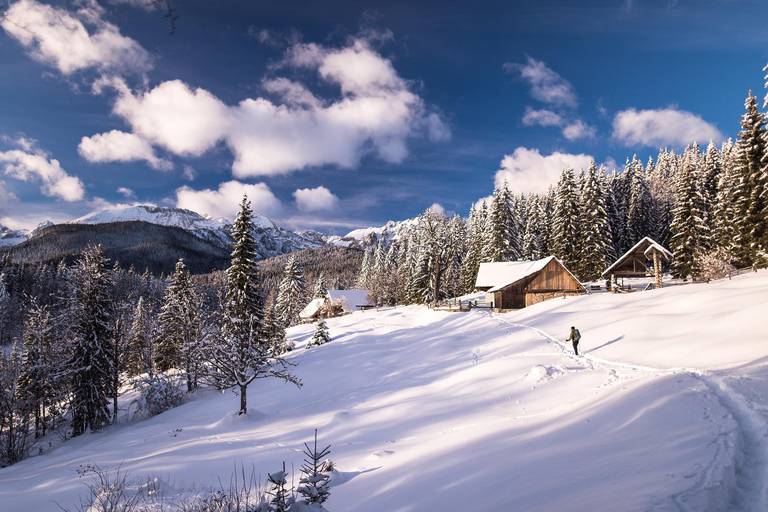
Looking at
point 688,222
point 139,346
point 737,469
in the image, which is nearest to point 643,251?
point 688,222

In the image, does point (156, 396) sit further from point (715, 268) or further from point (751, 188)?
point (751, 188)

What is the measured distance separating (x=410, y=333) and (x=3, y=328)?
81.6 m

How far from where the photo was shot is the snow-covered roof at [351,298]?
219 feet

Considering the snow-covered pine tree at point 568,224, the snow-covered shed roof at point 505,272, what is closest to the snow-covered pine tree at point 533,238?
the snow-covered pine tree at point 568,224

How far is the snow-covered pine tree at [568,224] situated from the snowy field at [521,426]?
2032 centimetres

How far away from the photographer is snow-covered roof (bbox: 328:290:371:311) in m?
66.6

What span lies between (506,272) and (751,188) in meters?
23.3

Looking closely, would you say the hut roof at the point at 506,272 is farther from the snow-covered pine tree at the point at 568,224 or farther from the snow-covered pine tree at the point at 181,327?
the snow-covered pine tree at the point at 181,327

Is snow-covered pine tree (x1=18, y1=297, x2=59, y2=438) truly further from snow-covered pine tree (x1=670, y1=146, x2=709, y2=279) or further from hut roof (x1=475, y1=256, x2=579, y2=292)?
snow-covered pine tree (x1=670, y1=146, x2=709, y2=279)

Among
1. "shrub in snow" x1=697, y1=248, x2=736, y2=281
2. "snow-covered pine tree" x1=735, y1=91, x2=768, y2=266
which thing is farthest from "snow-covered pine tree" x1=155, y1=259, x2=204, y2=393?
"snow-covered pine tree" x1=735, y1=91, x2=768, y2=266

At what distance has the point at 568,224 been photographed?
45781 mm

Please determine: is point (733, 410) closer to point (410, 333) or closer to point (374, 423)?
point (374, 423)

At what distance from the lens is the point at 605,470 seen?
5.61 meters

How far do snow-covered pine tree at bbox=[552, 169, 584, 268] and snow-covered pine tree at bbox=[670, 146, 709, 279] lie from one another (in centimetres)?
1020
